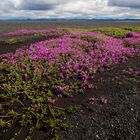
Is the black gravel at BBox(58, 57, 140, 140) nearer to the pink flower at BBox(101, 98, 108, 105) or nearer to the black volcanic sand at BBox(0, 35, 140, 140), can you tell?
the black volcanic sand at BBox(0, 35, 140, 140)

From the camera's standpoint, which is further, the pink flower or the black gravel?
the pink flower

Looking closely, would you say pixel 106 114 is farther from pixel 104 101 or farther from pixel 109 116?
pixel 104 101

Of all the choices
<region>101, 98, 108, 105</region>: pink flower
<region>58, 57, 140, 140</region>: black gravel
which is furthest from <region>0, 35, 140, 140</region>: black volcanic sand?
<region>101, 98, 108, 105</region>: pink flower

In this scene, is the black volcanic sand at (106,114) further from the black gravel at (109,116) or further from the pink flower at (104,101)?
the pink flower at (104,101)

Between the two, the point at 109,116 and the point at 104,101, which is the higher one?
the point at 104,101

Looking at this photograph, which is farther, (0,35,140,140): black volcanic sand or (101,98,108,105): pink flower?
(101,98,108,105): pink flower

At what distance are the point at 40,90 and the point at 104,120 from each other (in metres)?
4.52

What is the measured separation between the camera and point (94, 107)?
47.2 ft

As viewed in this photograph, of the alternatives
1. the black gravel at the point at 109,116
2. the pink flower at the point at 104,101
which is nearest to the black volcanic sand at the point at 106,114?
the black gravel at the point at 109,116

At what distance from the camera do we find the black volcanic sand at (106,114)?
12258mm

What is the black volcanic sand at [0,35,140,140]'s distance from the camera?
1226cm

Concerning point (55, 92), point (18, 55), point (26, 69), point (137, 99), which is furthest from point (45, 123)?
point (18, 55)

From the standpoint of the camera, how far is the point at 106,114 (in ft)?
45.1

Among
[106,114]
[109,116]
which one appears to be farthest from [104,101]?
[109,116]
